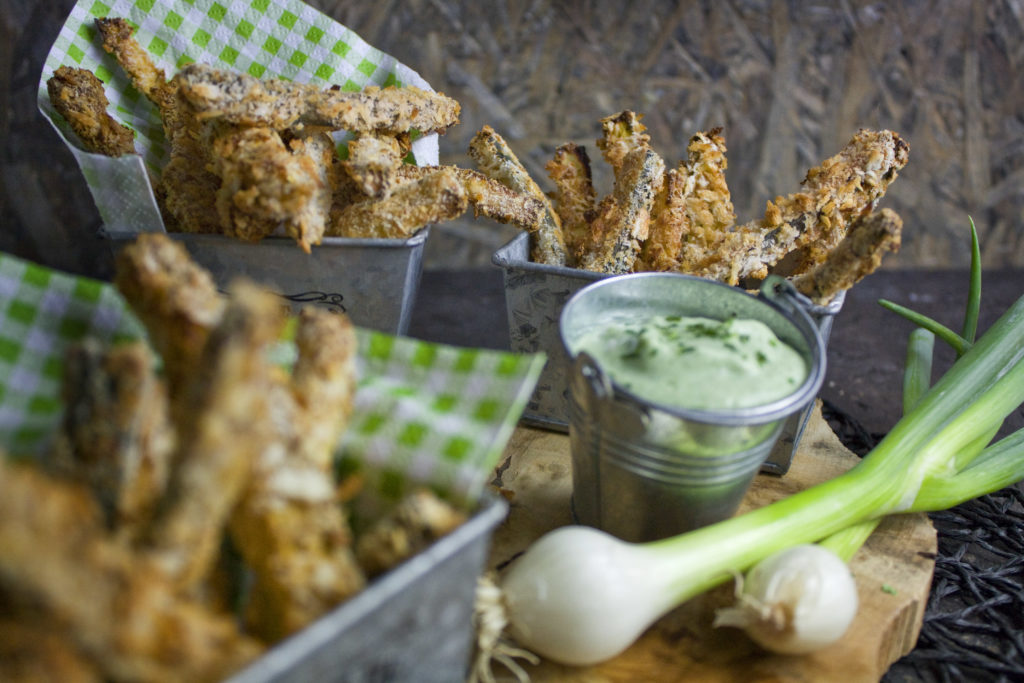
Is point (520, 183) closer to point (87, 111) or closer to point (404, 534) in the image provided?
point (87, 111)

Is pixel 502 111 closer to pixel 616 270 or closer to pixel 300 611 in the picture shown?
pixel 616 270

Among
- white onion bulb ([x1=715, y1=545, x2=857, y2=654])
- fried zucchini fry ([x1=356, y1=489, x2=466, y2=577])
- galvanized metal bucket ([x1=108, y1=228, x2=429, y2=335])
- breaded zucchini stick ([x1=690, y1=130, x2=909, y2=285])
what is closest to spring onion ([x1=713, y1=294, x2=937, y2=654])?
white onion bulb ([x1=715, y1=545, x2=857, y2=654])

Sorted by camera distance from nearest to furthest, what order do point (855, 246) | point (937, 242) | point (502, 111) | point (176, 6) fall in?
1. point (855, 246)
2. point (176, 6)
3. point (502, 111)
4. point (937, 242)

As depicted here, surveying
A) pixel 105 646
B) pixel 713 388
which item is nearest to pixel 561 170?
pixel 713 388

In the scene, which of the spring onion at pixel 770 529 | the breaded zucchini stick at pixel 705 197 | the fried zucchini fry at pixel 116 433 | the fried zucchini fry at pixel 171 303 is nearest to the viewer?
the fried zucchini fry at pixel 116 433

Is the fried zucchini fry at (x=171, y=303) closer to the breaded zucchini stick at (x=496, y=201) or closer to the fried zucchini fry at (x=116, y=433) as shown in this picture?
the fried zucchini fry at (x=116, y=433)

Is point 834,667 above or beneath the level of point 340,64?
beneath

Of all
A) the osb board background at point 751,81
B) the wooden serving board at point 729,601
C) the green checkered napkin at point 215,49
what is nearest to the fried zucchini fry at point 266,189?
the green checkered napkin at point 215,49

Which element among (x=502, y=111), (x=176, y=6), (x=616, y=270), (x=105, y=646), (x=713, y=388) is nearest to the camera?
(x=105, y=646)
